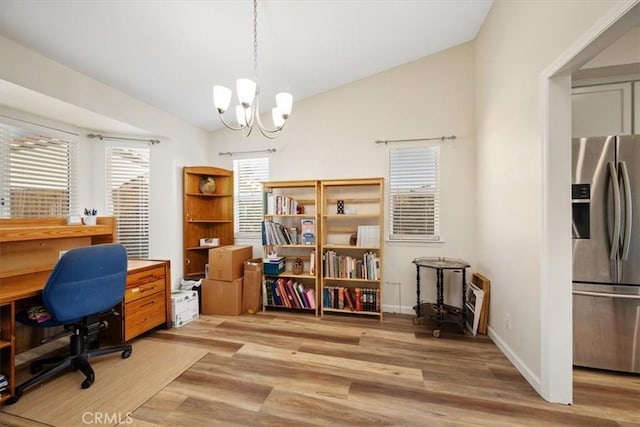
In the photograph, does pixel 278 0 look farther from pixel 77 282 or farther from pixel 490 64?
pixel 77 282

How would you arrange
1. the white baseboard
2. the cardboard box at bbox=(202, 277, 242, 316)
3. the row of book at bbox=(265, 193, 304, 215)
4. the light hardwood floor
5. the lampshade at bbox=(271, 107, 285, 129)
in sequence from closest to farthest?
1. the light hardwood floor
2. the white baseboard
3. the lampshade at bbox=(271, 107, 285, 129)
4. the cardboard box at bbox=(202, 277, 242, 316)
5. the row of book at bbox=(265, 193, 304, 215)

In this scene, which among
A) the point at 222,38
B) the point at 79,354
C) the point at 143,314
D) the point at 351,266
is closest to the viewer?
the point at 79,354

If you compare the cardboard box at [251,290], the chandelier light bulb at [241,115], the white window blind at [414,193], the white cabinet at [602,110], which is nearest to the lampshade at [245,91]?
the chandelier light bulb at [241,115]

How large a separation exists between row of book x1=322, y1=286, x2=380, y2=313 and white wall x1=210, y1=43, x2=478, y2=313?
278mm

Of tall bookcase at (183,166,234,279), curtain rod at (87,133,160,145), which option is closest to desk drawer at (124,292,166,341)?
tall bookcase at (183,166,234,279)

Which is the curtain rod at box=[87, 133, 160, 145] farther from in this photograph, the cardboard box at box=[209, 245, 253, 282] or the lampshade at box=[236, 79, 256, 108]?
the lampshade at box=[236, 79, 256, 108]

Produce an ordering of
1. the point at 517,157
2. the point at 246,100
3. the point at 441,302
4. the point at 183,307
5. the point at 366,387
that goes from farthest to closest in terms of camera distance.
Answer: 1. the point at 183,307
2. the point at 441,302
3. the point at 517,157
4. the point at 366,387
5. the point at 246,100

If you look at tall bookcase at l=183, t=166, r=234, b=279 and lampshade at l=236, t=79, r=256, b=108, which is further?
tall bookcase at l=183, t=166, r=234, b=279

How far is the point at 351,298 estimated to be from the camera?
3.10 meters

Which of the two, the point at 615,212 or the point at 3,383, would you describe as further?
the point at 615,212

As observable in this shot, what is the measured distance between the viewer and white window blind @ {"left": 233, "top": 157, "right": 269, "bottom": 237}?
368 centimetres

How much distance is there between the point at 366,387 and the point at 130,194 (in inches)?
136

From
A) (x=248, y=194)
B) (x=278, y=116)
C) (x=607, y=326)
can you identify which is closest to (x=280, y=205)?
(x=248, y=194)

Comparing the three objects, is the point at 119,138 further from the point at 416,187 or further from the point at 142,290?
the point at 416,187
